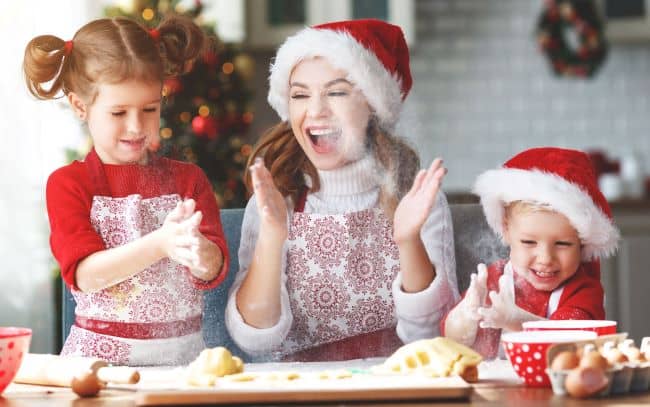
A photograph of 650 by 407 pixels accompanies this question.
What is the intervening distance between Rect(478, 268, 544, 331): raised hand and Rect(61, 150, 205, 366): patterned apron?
0.36m

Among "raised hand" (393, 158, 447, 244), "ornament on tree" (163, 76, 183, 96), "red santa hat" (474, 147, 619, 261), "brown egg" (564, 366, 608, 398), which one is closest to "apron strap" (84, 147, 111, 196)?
"ornament on tree" (163, 76, 183, 96)

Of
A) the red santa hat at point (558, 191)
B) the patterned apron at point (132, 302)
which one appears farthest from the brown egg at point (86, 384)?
the red santa hat at point (558, 191)

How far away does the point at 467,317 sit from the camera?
4.04 ft

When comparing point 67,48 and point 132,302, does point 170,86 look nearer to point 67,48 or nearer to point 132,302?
point 67,48

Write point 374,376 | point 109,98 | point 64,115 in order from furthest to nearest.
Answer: point 64,115, point 109,98, point 374,376

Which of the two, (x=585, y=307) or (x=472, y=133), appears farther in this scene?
(x=472, y=133)

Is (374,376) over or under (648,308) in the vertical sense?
over

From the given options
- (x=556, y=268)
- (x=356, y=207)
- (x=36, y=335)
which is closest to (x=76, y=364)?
(x=356, y=207)

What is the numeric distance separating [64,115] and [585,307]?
700mm

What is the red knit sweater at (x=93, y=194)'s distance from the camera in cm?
122

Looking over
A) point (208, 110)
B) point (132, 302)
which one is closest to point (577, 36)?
point (208, 110)

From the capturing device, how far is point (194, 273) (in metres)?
1.24

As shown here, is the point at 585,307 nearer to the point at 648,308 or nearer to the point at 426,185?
the point at 426,185

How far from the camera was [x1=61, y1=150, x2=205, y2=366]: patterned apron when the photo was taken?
48.3 inches
